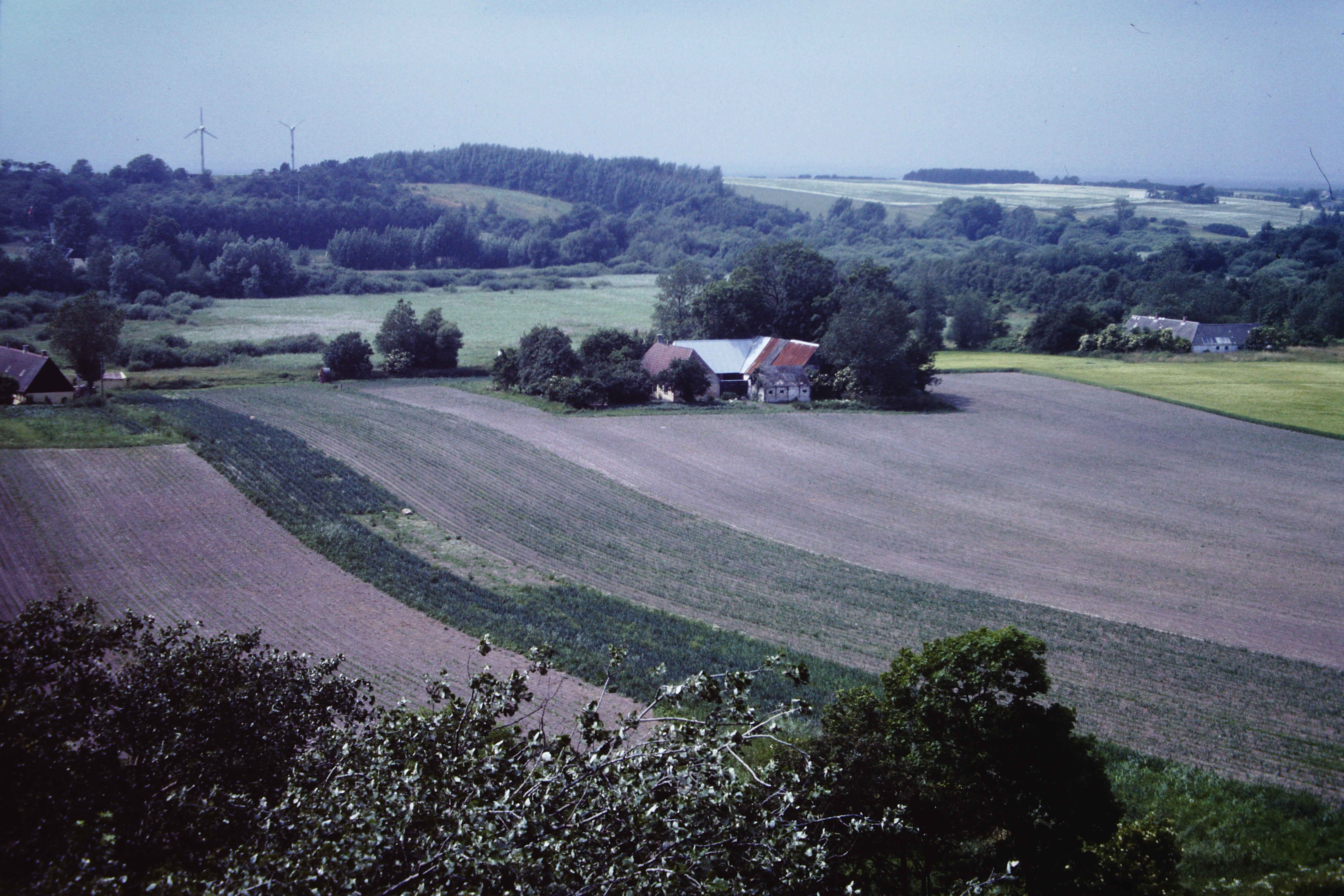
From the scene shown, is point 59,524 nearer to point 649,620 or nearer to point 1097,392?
point 649,620

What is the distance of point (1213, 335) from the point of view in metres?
61.6

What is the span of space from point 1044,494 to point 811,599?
1359 centimetres

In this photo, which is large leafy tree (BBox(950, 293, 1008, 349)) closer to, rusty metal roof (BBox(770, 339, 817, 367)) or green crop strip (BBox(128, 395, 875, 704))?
rusty metal roof (BBox(770, 339, 817, 367))

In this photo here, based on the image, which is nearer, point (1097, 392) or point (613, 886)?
point (613, 886)

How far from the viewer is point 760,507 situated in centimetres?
2962

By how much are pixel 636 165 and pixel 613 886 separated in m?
159

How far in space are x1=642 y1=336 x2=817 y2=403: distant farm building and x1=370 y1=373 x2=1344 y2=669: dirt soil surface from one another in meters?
3.82

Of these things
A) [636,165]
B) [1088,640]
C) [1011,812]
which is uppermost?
[636,165]

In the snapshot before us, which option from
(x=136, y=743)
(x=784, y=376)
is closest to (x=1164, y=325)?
(x=784, y=376)

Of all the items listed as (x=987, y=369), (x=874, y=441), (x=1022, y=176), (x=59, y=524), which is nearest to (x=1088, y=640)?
(x=874, y=441)

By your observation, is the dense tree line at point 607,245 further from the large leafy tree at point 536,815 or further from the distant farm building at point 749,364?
the large leafy tree at point 536,815

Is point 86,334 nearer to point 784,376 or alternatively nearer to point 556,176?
point 784,376

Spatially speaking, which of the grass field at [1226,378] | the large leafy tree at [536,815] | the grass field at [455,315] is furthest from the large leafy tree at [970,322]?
the large leafy tree at [536,815]

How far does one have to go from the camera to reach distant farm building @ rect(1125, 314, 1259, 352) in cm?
6069
